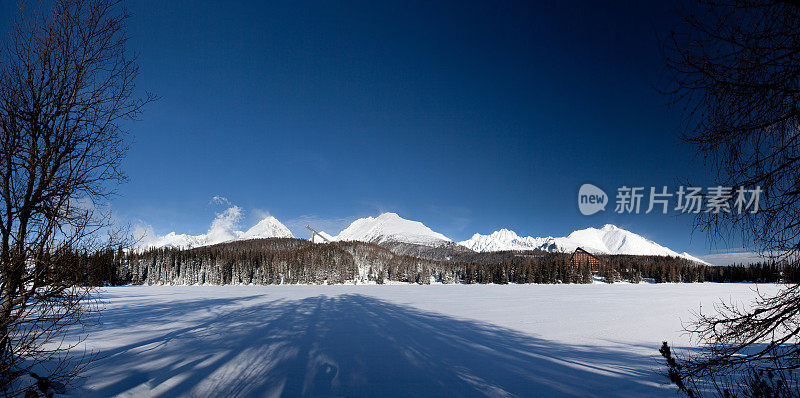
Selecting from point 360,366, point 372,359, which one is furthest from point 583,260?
point 360,366

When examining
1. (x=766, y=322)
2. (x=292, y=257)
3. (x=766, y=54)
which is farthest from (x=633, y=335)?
(x=292, y=257)

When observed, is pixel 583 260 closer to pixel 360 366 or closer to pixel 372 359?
pixel 372 359

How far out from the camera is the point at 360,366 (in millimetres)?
7633

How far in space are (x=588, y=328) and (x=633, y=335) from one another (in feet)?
5.83

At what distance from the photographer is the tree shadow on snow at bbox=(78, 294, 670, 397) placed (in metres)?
6.21

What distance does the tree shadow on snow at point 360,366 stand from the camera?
6.21m

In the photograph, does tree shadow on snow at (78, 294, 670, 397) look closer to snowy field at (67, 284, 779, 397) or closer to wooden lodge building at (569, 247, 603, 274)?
snowy field at (67, 284, 779, 397)

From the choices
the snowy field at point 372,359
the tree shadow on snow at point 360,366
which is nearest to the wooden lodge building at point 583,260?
the snowy field at point 372,359

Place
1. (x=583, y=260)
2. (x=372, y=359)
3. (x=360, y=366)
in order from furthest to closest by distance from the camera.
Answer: (x=583, y=260) → (x=372, y=359) → (x=360, y=366)

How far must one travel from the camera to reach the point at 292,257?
93312 mm

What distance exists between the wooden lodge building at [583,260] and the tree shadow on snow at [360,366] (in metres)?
96.9

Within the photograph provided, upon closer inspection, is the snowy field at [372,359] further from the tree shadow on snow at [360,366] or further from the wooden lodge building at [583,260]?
the wooden lodge building at [583,260]

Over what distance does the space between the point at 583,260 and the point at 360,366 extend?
113 m

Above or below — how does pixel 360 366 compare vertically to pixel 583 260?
above
